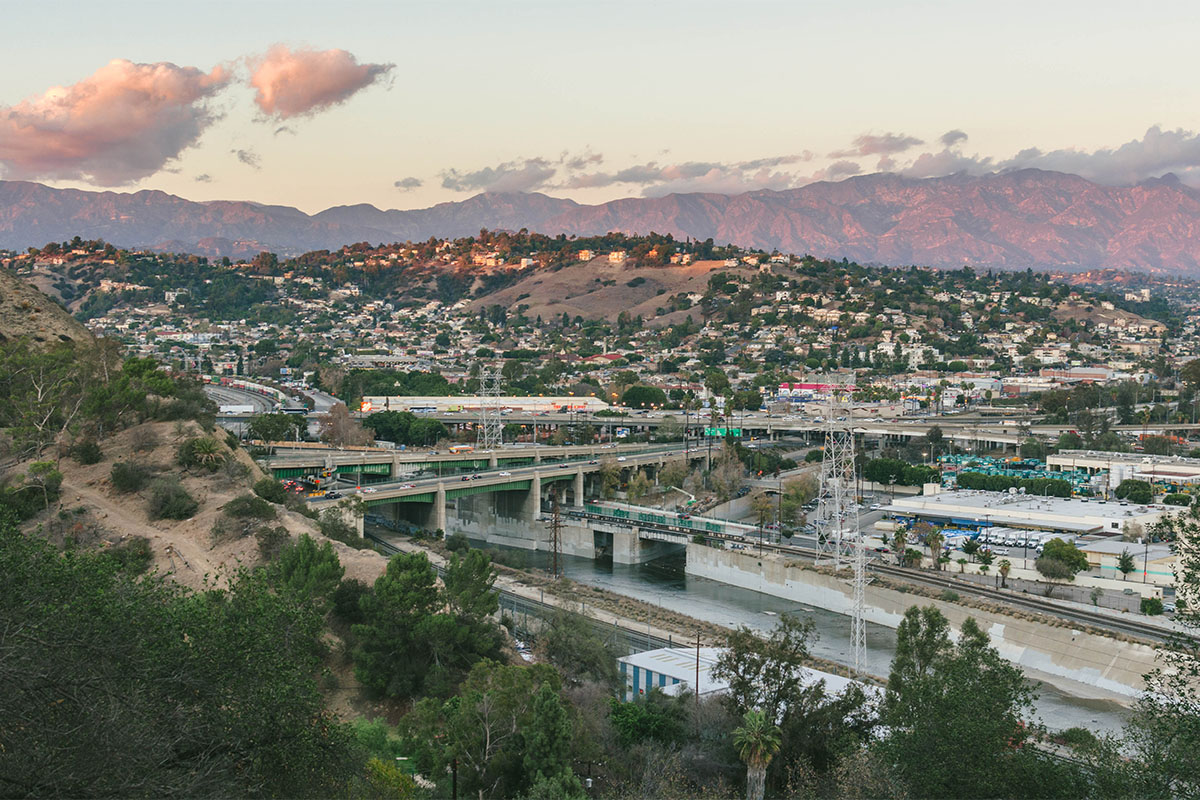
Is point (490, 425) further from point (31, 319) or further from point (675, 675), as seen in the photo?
point (675, 675)

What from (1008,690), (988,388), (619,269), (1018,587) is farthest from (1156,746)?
(619,269)

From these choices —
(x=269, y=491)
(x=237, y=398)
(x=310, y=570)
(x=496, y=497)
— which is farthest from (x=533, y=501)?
(x=237, y=398)

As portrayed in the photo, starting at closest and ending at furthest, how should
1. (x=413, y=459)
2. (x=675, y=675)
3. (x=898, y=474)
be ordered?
1. (x=675, y=675)
2. (x=413, y=459)
3. (x=898, y=474)

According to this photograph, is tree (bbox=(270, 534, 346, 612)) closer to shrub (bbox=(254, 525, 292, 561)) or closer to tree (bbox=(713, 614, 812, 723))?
shrub (bbox=(254, 525, 292, 561))

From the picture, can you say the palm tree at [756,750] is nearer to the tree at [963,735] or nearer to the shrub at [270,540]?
the tree at [963,735]

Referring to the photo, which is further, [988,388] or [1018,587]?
[988,388]

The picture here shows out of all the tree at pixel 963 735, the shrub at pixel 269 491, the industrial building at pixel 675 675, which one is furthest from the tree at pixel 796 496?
the tree at pixel 963 735

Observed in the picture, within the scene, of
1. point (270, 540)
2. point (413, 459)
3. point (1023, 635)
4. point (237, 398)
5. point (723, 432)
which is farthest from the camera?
point (237, 398)

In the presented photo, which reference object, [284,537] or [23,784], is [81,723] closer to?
[23,784]
